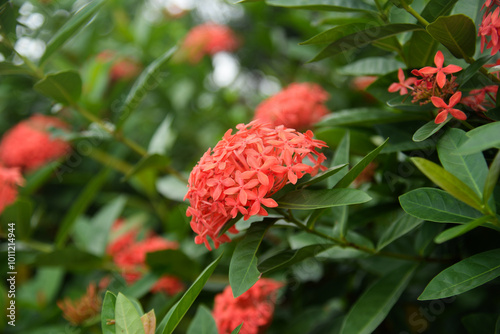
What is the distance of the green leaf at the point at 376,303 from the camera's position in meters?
1.23

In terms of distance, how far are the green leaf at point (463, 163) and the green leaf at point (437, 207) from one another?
2.4 inches

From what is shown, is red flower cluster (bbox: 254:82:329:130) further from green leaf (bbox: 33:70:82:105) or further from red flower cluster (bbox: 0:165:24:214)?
red flower cluster (bbox: 0:165:24:214)

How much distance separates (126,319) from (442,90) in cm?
100

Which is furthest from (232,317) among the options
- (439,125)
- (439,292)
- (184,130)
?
(184,130)

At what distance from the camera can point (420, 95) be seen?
111cm

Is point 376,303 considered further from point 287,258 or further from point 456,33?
point 456,33

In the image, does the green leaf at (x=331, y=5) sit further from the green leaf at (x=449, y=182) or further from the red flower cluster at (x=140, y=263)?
the red flower cluster at (x=140, y=263)

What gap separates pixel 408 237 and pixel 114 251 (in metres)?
1.56

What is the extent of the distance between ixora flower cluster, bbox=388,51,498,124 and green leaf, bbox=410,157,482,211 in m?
0.15

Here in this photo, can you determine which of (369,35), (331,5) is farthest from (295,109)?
(369,35)

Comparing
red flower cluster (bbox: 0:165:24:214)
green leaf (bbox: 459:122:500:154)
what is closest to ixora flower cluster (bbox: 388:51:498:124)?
green leaf (bbox: 459:122:500:154)

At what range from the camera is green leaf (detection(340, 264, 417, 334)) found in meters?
1.23

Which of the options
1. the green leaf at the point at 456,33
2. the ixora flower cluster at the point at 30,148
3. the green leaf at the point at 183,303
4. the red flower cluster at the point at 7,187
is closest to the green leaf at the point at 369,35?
the green leaf at the point at 456,33

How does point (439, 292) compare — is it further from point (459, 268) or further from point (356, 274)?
point (356, 274)
